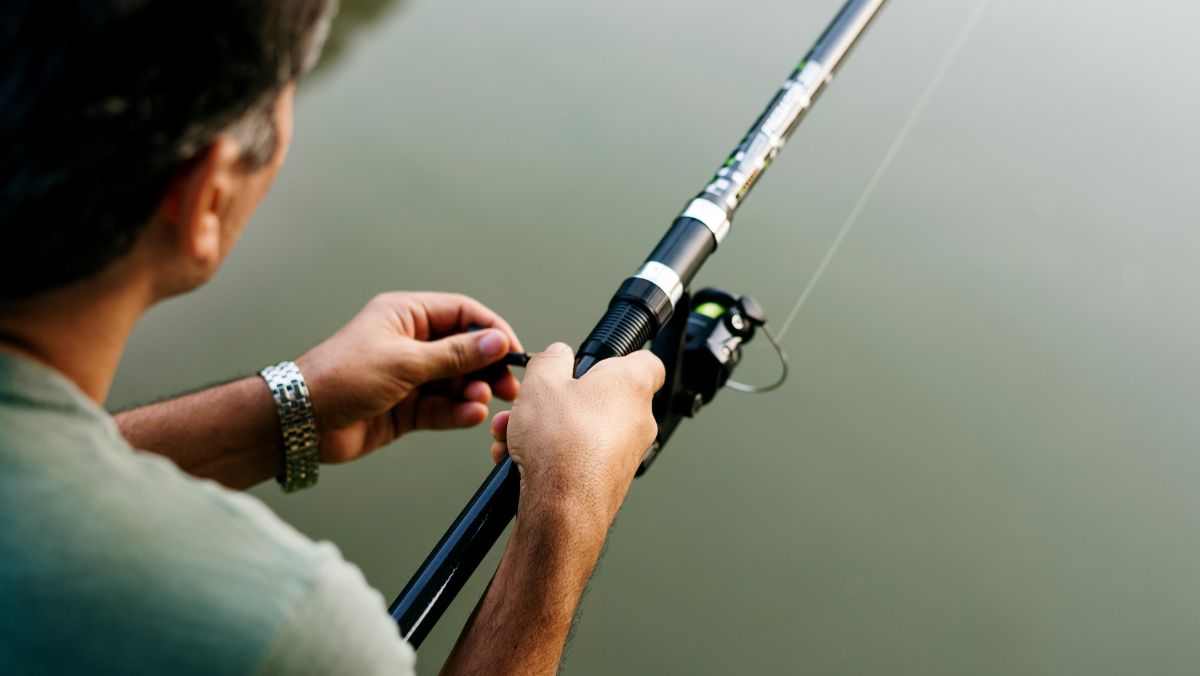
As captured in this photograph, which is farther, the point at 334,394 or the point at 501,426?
the point at 334,394

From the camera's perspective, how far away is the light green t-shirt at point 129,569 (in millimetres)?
435

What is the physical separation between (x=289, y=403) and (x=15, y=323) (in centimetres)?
58

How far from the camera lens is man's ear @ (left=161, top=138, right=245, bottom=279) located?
0.50 m

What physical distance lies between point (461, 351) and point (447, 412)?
0.45 ft

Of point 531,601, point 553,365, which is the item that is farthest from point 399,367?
point 531,601

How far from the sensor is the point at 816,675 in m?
1.33

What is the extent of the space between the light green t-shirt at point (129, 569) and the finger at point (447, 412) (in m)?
0.68

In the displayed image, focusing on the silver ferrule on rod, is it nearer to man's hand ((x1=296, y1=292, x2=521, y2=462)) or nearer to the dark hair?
man's hand ((x1=296, y1=292, x2=521, y2=462))

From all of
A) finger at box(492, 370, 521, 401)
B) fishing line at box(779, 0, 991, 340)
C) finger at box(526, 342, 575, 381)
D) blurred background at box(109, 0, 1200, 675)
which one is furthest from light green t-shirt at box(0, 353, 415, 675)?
fishing line at box(779, 0, 991, 340)

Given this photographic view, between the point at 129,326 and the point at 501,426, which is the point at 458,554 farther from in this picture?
the point at 129,326

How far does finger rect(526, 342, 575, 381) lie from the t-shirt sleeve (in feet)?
1.03

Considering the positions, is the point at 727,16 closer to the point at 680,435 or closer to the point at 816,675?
the point at 680,435

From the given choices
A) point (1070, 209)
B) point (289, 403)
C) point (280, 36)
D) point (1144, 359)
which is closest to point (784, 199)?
point (1070, 209)

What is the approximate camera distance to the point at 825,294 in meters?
1.74
